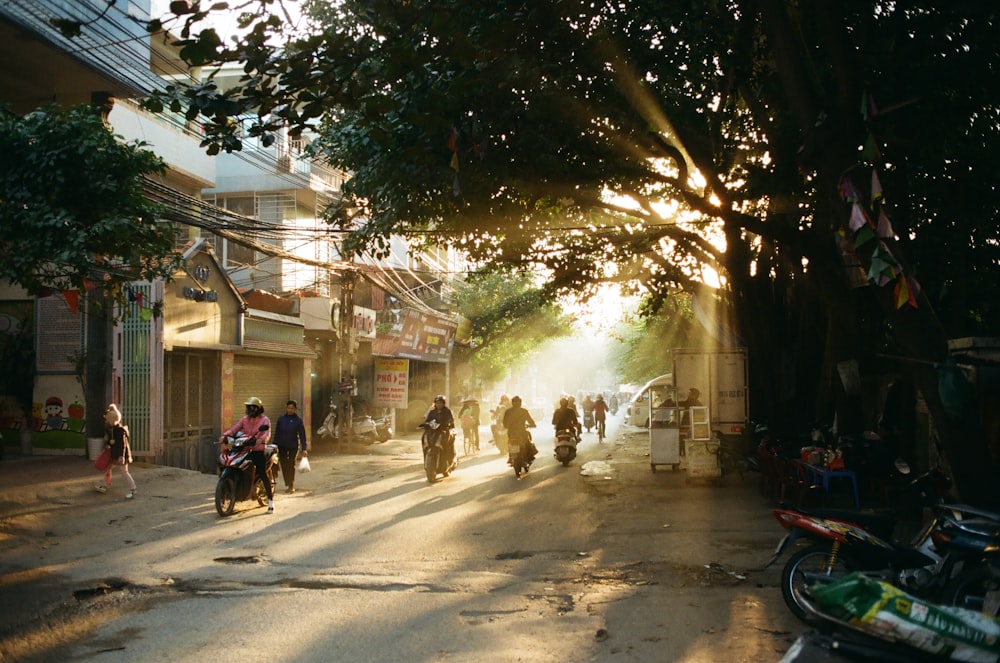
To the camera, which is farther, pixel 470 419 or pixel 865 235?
pixel 470 419

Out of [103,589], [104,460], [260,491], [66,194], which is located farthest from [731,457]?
[103,589]

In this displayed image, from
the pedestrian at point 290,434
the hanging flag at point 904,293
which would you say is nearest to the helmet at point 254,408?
the pedestrian at point 290,434

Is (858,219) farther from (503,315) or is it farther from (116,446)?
(503,315)

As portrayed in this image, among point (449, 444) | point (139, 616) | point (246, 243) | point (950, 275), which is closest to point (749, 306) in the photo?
point (950, 275)

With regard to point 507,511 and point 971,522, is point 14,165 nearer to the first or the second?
point 507,511

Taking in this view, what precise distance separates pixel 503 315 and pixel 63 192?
28478mm

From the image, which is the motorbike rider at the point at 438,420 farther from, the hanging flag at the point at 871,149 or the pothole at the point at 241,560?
the hanging flag at the point at 871,149

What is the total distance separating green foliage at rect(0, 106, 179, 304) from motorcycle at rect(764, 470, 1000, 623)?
8694 millimetres

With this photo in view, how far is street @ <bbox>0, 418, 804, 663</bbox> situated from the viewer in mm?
5840

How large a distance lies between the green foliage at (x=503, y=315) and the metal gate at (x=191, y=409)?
18.8 metres

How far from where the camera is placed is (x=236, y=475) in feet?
40.3

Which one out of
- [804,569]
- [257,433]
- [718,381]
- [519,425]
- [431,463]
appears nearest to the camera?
[804,569]

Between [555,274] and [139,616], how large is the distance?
13.7m

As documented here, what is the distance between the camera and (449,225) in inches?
562
